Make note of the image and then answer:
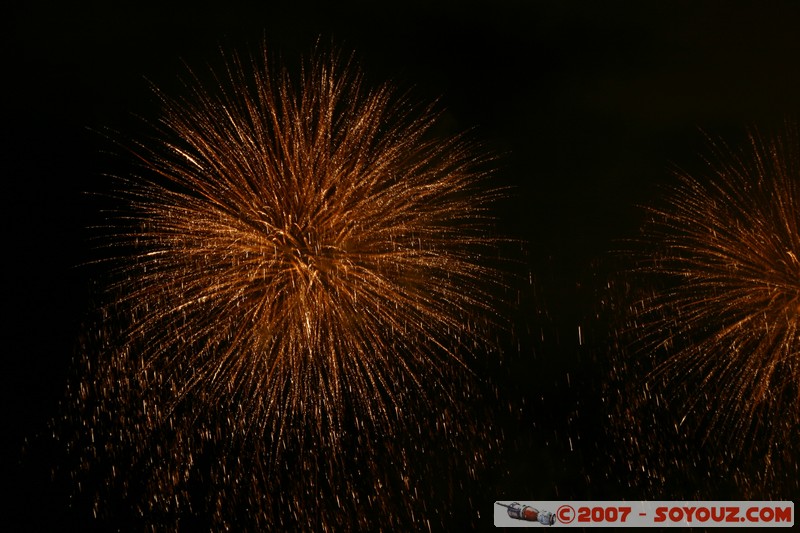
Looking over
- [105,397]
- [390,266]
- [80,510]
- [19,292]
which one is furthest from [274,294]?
[80,510]

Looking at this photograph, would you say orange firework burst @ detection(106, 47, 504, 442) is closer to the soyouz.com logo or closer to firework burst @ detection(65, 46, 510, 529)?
firework burst @ detection(65, 46, 510, 529)

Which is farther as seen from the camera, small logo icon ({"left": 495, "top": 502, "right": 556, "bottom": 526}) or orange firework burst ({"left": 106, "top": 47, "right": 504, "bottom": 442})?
small logo icon ({"left": 495, "top": 502, "right": 556, "bottom": 526})

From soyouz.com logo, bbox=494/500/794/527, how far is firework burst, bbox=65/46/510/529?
0.39 metres

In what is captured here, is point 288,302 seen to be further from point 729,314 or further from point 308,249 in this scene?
point 729,314

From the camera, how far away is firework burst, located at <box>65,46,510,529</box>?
8.14ft

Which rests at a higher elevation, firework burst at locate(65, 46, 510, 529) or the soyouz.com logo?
firework burst at locate(65, 46, 510, 529)

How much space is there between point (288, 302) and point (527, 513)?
166 cm

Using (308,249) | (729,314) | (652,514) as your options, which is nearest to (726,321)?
(729,314)

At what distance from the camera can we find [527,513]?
3.14 meters

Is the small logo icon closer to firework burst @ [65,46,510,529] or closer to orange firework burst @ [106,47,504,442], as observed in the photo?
firework burst @ [65,46,510,529]

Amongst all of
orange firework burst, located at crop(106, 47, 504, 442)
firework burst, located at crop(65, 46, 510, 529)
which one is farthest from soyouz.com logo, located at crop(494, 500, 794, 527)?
orange firework burst, located at crop(106, 47, 504, 442)

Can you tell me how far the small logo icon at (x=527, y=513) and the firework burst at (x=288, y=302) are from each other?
28 cm

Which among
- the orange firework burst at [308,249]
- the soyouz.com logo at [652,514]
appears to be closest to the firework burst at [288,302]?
the orange firework burst at [308,249]

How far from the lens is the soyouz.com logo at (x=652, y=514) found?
3.03 metres
